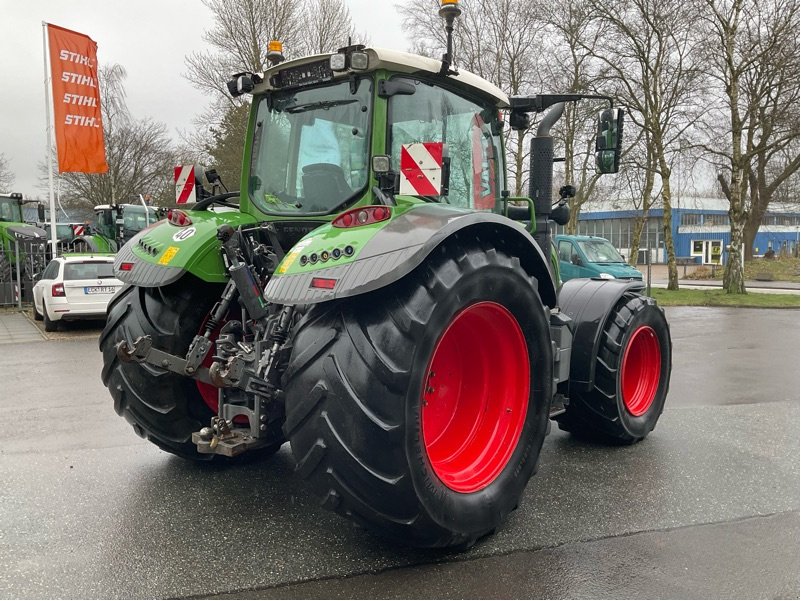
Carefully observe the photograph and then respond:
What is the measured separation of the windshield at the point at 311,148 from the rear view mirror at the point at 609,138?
5.92 feet

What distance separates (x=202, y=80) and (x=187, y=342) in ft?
69.5

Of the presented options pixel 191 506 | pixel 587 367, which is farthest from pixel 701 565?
pixel 191 506

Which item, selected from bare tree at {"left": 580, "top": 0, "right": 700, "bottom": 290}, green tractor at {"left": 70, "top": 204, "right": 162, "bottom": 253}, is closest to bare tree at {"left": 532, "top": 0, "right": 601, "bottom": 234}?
bare tree at {"left": 580, "top": 0, "right": 700, "bottom": 290}

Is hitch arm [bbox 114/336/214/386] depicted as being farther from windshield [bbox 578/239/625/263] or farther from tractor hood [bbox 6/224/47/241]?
tractor hood [bbox 6/224/47/241]

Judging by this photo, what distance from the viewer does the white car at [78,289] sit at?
493 inches

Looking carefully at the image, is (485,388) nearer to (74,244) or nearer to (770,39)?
(74,244)

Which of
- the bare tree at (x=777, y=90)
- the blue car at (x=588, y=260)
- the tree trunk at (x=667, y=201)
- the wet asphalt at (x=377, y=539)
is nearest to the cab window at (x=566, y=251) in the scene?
the blue car at (x=588, y=260)

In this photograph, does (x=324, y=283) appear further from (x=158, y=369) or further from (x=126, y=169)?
(x=126, y=169)

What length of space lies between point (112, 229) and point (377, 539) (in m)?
18.8

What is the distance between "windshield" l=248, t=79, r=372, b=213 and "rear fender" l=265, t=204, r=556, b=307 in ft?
2.10

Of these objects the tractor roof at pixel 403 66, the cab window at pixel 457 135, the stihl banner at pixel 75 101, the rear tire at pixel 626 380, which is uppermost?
the stihl banner at pixel 75 101

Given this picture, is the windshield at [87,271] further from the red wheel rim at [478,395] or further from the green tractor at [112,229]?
the red wheel rim at [478,395]

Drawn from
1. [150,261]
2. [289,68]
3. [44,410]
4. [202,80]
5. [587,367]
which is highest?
[202,80]

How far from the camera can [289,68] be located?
3.92 m
